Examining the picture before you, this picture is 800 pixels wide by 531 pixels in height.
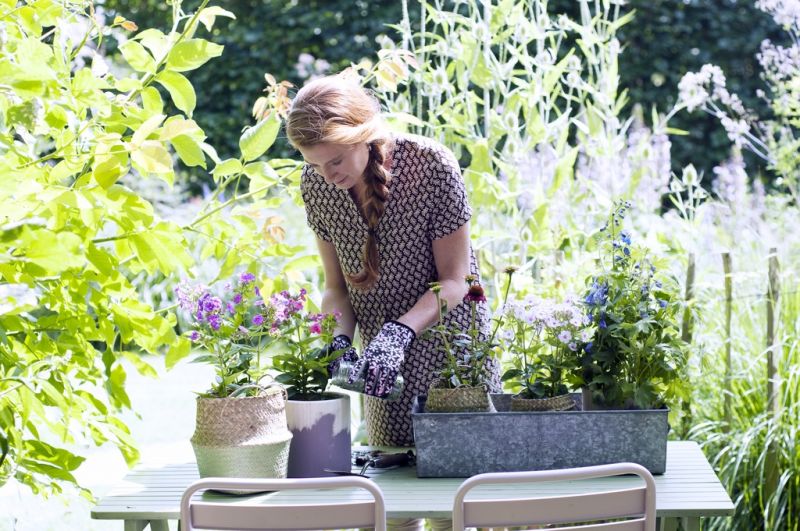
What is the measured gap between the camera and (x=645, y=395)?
1800 mm

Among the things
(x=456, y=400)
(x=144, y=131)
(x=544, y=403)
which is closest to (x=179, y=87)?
(x=144, y=131)

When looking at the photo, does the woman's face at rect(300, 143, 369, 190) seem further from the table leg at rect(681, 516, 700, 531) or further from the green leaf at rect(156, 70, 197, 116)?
the table leg at rect(681, 516, 700, 531)

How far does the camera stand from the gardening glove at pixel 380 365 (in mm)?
1838

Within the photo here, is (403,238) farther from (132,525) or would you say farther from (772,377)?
(772,377)

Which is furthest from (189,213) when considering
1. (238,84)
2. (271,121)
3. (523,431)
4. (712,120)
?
(523,431)

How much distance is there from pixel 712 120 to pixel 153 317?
7039 millimetres

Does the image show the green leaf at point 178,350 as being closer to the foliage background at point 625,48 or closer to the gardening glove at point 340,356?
the gardening glove at point 340,356

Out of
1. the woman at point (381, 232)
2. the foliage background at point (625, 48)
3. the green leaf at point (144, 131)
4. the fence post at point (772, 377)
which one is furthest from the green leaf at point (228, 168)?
the foliage background at point (625, 48)

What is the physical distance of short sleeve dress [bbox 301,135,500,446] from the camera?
6.79ft

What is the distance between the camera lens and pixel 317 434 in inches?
70.2

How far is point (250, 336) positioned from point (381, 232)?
47 cm

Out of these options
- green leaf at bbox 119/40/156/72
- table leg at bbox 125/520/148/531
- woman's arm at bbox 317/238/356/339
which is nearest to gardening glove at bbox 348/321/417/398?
woman's arm at bbox 317/238/356/339

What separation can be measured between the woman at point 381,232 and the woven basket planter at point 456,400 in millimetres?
94

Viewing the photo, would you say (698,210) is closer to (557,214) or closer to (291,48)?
(557,214)
